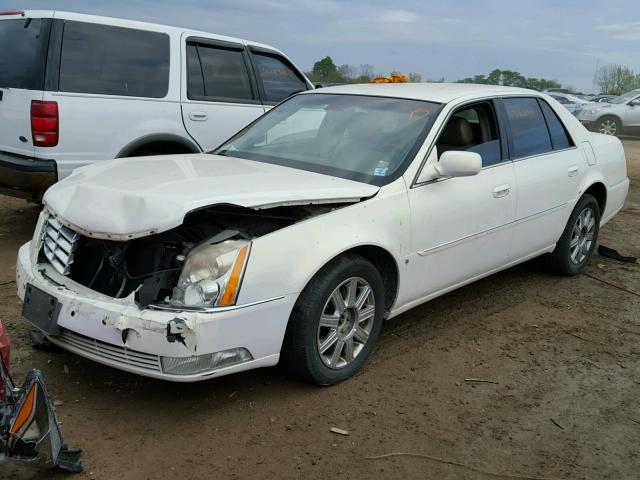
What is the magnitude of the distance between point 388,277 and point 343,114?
125 cm

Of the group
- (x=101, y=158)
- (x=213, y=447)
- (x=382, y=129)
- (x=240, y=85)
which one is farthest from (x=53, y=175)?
(x=213, y=447)

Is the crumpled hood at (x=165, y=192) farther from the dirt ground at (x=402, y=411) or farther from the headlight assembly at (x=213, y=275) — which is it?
the dirt ground at (x=402, y=411)

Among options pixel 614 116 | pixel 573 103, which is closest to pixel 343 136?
pixel 614 116

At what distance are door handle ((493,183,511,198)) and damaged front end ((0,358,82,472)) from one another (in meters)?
3.04

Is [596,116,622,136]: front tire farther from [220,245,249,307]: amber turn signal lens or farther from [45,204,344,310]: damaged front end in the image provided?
[220,245,249,307]: amber turn signal lens

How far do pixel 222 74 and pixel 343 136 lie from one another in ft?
9.29

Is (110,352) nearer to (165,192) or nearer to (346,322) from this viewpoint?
(165,192)

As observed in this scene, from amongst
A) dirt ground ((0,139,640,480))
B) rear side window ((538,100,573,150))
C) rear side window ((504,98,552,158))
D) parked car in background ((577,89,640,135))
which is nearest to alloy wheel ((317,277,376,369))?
dirt ground ((0,139,640,480))

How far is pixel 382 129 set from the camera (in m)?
4.11

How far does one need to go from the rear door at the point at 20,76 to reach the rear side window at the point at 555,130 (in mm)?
4072

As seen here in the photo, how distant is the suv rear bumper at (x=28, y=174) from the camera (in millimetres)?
5148

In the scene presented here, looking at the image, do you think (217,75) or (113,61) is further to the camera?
(217,75)

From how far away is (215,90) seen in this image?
253 inches

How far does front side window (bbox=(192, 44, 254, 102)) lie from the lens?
634 cm
